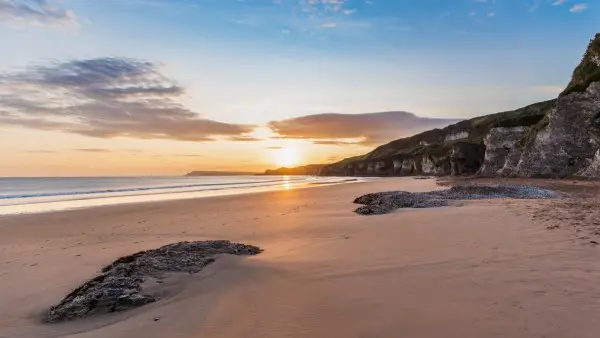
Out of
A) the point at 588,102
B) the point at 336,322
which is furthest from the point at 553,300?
the point at 588,102

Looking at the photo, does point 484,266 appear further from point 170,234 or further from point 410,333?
point 170,234

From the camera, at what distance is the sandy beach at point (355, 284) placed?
475cm

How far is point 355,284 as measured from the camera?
636 cm

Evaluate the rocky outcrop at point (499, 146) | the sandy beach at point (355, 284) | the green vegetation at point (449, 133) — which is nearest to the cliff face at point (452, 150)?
the green vegetation at point (449, 133)

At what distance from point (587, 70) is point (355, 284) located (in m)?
58.2

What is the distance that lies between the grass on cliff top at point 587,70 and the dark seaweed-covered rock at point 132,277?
5039 centimetres

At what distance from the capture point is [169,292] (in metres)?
6.29

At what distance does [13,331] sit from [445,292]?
20.6 ft

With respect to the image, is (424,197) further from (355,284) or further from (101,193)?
(101,193)

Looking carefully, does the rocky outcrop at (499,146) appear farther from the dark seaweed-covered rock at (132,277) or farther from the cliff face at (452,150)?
the dark seaweed-covered rock at (132,277)

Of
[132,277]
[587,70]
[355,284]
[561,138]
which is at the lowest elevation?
[355,284]

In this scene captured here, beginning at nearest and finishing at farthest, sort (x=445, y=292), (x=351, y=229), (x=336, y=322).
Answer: (x=336, y=322), (x=445, y=292), (x=351, y=229)

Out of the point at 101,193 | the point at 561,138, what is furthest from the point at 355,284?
the point at 561,138

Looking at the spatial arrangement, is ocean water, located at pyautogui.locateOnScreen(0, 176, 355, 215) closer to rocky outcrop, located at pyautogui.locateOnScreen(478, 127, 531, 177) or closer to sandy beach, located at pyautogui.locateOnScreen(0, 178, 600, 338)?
sandy beach, located at pyautogui.locateOnScreen(0, 178, 600, 338)
